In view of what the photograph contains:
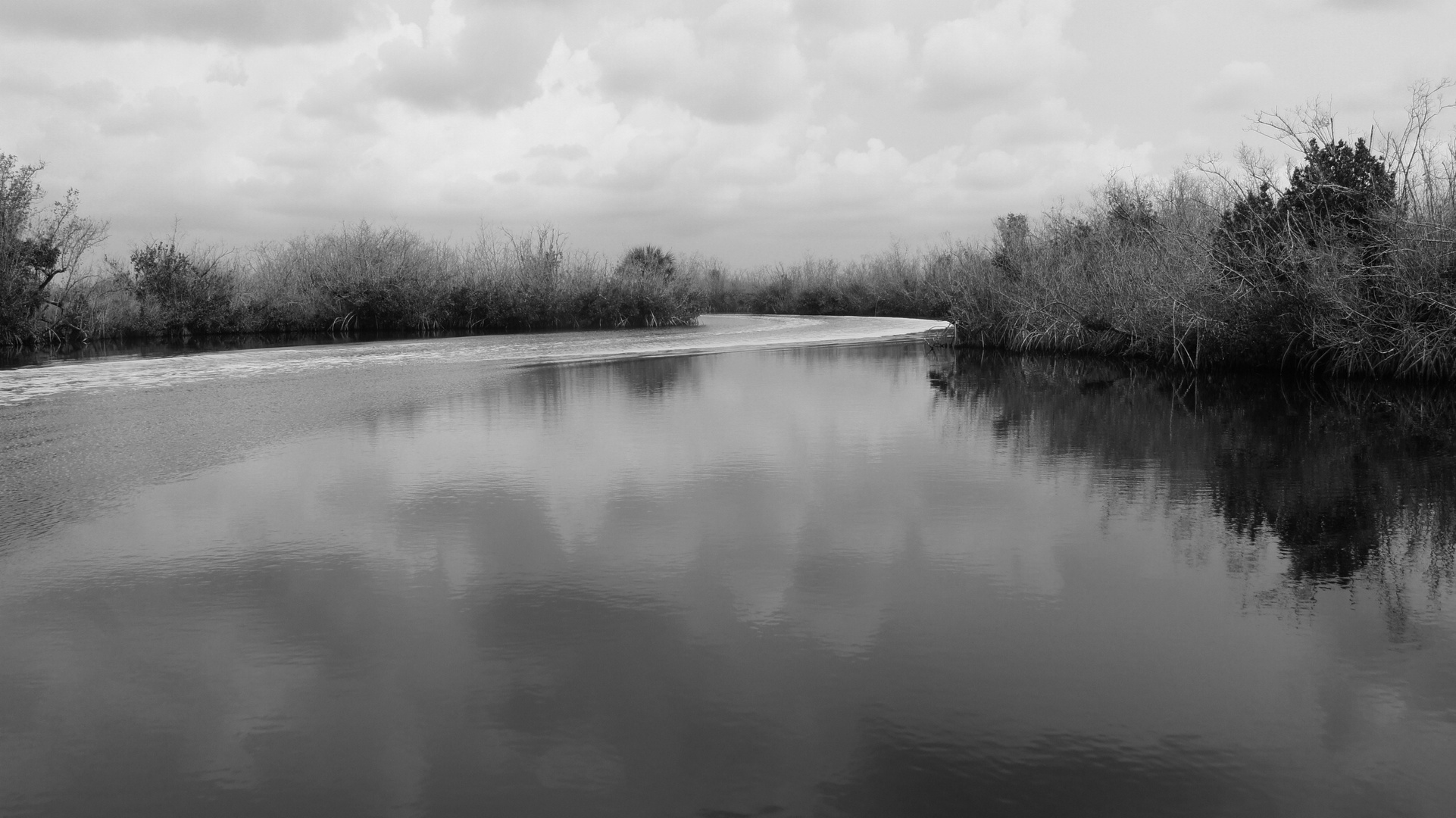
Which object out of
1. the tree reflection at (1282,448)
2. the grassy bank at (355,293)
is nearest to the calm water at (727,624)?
the tree reflection at (1282,448)

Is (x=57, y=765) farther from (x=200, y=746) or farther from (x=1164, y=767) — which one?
(x=1164, y=767)

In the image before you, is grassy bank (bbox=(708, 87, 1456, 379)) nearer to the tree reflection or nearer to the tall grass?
the tree reflection

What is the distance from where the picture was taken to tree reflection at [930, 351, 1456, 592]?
24.5ft

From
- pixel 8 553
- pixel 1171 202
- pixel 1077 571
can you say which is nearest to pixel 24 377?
pixel 8 553

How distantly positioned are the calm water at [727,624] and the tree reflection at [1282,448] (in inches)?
2.6

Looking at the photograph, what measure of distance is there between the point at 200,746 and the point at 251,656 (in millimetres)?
969

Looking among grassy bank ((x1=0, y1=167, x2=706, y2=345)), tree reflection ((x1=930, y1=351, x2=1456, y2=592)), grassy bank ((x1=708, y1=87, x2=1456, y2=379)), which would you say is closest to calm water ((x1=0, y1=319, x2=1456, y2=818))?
tree reflection ((x1=930, y1=351, x2=1456, y2=592))

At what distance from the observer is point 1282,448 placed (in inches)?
457

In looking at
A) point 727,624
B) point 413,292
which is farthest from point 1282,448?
point 413,292

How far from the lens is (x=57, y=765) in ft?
13.6

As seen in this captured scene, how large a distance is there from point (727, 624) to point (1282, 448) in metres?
8.82

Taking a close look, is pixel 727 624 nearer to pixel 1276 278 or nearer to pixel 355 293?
pixel 1276 278

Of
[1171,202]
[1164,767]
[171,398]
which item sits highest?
[1171,202]

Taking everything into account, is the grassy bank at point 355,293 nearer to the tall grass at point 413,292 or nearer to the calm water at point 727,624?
the tall grass at point 413,292
